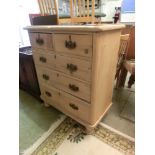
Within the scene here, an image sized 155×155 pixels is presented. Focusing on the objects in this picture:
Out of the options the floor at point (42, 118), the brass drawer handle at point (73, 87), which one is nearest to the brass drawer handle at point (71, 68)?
the brass drawer handle at point (73, 87)

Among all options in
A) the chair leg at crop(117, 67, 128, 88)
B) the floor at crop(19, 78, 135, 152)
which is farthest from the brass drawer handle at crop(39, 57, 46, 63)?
the chair leg at crop(117, 67, 128, 88)

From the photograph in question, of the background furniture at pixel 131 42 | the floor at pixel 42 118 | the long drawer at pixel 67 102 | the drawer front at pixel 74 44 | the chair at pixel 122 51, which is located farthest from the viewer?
the background furniture at pixel 131 42

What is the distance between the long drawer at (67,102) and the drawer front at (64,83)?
0.18 feet

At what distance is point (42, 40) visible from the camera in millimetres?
1107

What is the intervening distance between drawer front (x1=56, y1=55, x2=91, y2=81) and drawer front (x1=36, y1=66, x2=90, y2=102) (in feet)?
0.18

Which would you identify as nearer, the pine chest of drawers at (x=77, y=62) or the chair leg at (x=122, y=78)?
the pine chest of drawers at (x=77, y=62)

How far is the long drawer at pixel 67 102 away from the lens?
1.09 m

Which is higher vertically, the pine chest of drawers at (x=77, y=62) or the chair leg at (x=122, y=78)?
the pine chest of drawers at (x=77, y=62)

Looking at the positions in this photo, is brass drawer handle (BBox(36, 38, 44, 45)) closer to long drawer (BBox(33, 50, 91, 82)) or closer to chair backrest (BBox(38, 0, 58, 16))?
long drawer (BBox(33, 50, 91, 82))

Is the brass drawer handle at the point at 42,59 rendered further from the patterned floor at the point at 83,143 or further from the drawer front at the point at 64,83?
the patterned floor at the point at 83,143

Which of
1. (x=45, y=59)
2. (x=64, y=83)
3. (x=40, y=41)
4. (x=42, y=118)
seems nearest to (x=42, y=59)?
(x=45, y=59)
